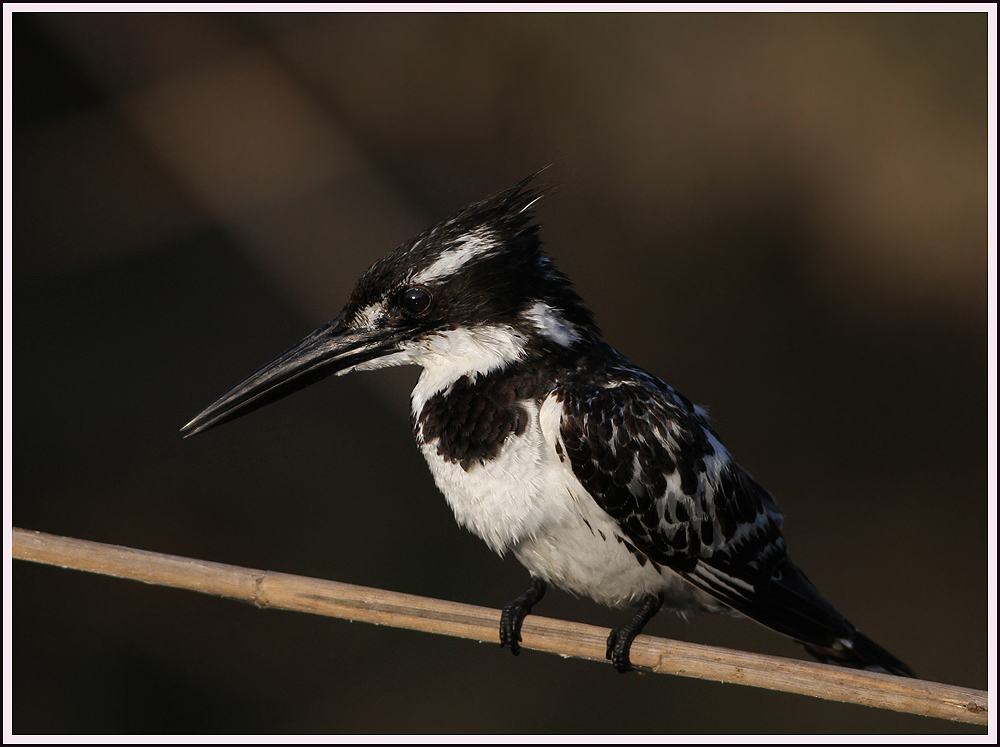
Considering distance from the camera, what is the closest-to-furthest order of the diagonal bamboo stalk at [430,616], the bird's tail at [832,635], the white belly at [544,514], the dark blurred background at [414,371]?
the diagonal bamboo stalk at [430,616], the white belly at [544,514], the bird's tail at [832,635], the dark blurred background at [414,371]

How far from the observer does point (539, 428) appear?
6.38 feet

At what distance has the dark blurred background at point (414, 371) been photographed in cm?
445

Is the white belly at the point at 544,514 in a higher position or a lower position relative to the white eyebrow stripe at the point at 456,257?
lower

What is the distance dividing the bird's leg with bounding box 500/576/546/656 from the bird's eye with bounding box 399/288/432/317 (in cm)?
70

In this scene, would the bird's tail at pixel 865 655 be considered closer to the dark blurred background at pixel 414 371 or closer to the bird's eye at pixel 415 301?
the bird's eye at pixel 415 301

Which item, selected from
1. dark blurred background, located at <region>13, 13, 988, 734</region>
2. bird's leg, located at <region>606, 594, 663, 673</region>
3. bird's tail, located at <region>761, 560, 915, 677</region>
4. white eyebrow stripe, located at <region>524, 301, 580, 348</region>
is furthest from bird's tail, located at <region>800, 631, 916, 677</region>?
dark blurred background, located at <region>13, 13, 988, 734</region>

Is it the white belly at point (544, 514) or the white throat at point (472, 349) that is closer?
the white belly at point (544, 514)

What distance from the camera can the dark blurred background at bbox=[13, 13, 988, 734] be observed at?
14.6 feet

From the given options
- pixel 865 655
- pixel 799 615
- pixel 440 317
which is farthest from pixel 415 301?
pixel 865 655

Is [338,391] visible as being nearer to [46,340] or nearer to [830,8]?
[46,340]

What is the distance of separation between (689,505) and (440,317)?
721mm

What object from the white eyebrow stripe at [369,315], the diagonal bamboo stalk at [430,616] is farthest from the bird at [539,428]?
the diagonal bamboo stalk at [430,616]

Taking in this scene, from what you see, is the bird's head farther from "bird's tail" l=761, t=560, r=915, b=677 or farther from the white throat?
"bird's tail" l=761, t=560, r=915, b=677

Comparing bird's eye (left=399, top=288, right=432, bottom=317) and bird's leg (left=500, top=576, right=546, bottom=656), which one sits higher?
bird's eye (left=399, top=288, right=432, bottom=317)
